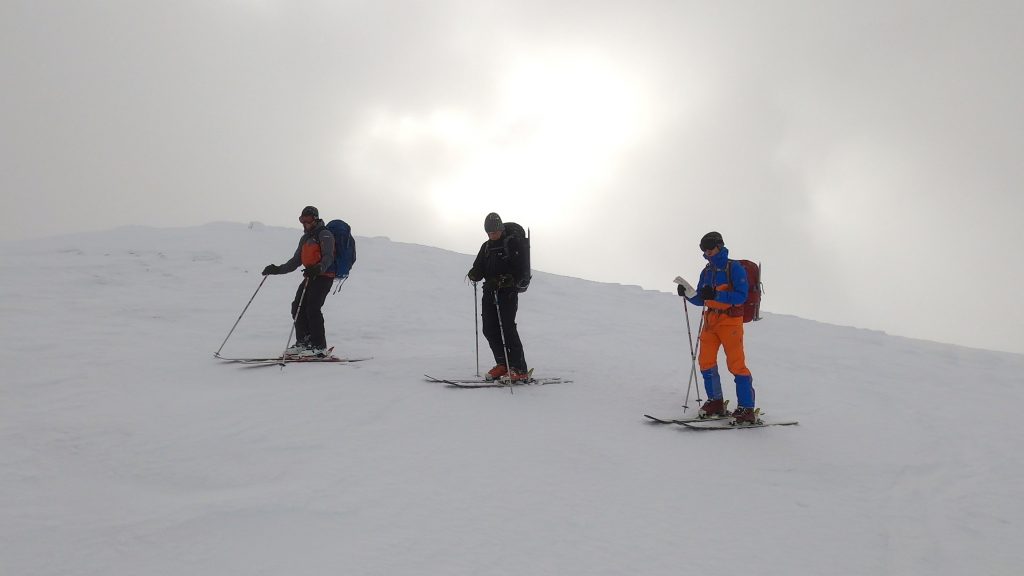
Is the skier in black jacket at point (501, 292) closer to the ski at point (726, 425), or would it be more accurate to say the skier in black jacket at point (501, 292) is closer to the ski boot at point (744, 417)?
the ski at point (726, 425)

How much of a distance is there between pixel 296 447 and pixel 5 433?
2.28 m

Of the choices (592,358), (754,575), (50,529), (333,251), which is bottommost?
(50,529)

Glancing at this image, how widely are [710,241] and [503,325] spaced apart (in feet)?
8.37

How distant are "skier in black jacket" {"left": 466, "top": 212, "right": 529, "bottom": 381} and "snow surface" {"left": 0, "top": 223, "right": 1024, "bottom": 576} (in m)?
0.57

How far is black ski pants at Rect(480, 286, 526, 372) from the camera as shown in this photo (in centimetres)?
752

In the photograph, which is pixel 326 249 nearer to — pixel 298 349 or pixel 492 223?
pixel 298 349

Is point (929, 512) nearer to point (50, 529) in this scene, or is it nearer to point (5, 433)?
point (50, 529)

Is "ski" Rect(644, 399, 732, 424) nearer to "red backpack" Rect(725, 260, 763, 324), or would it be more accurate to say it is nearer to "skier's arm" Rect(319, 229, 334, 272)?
"red backpack" Rect(725, 260, 763, 324)

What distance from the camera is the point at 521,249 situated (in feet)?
24.4

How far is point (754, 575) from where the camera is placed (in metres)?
3.72

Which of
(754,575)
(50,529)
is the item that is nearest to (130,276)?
(50,529)

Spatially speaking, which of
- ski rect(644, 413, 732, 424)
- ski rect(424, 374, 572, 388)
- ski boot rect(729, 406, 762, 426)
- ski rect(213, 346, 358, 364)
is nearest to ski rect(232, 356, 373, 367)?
ski rect(213, 346, 358, 364)

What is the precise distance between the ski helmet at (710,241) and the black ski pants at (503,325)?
222cm

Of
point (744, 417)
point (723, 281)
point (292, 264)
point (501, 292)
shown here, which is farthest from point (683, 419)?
point (292, 264)
